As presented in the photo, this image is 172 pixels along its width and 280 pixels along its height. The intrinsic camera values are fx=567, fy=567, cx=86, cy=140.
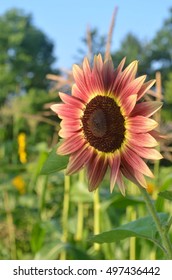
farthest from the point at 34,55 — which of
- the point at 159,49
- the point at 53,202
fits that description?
the point at 53,202

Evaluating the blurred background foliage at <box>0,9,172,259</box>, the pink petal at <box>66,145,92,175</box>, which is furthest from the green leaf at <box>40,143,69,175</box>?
the blurred background foliage at <box>0,9,172,259</box>

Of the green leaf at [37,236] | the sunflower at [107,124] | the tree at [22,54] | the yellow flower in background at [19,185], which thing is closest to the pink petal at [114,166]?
the sunflower at [107,124]

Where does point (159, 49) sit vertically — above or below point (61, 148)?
above

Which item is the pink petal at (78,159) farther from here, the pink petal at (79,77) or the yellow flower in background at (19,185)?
the yellow flower in background at (19,185)

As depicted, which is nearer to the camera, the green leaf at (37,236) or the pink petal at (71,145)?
the pink petal at (71,145)

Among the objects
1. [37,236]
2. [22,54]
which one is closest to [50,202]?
[37,236]

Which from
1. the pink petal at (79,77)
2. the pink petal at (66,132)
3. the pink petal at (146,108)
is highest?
the pink petal at (79,77)
